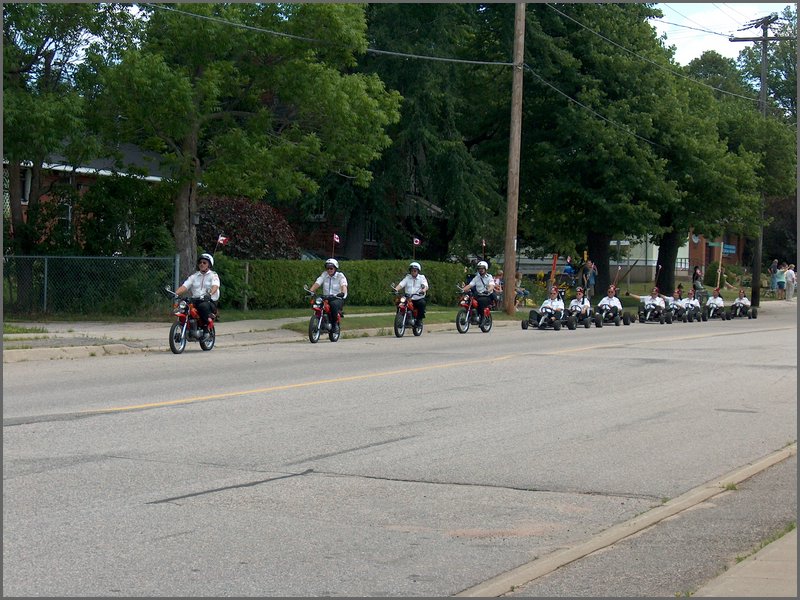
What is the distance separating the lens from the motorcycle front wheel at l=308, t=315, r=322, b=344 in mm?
24906

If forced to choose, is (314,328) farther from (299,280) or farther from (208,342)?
(299,280)

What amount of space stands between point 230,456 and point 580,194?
36.5 m

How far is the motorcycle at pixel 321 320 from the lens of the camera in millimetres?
24906

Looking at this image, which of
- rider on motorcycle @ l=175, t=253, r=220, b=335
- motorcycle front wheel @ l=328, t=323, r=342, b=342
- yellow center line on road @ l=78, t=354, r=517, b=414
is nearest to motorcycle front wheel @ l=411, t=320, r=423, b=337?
motorcycle front wheel @ l=328, t=323, r=342, b=342

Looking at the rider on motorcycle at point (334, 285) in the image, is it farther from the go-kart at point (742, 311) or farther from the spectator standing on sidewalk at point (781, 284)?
the spectator standing on sidewalk at point (781, 284)

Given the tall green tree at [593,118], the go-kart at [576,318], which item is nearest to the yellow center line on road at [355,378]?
the go-kart at [576,318]

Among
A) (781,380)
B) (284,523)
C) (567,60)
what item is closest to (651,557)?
(284,523)

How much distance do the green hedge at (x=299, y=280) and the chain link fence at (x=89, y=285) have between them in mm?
2600

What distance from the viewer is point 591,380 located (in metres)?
17.8

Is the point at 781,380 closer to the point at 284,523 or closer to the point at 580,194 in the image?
the point at 284,523

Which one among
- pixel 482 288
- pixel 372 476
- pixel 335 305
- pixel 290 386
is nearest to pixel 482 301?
pixel 482 288

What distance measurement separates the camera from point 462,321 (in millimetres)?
30047

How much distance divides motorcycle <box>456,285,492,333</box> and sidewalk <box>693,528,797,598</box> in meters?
22.8

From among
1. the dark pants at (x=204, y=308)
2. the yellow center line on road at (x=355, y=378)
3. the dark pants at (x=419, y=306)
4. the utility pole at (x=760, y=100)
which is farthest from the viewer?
the utility pole at (x=760, y=100)
